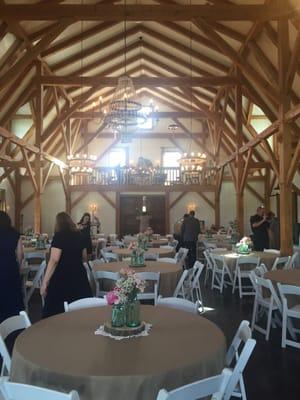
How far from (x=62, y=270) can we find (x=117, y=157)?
17.5 m

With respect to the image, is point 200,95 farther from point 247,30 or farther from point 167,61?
point 247,30

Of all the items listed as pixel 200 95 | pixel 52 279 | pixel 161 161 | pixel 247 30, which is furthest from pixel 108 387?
pixel 161 161

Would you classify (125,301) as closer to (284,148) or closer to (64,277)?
(64,277)

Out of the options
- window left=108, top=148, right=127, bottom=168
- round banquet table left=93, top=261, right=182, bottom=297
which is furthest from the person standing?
window left=108, top=148, right=127, bottom=168

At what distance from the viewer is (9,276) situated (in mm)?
4250

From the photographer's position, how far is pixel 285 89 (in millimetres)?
8930

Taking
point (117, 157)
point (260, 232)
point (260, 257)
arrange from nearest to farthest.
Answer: point (260, 257), point (260, 232), point (117, 157)

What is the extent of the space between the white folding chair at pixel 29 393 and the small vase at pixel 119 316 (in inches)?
40.3

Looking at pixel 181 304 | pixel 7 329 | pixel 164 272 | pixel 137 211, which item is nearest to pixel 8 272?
pixel 7 329

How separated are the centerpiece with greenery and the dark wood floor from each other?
166cm

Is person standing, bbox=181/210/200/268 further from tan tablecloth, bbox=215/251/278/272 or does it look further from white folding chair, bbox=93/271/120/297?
white folding chair, bbox=93/271/120/297

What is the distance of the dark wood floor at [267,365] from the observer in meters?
3.89

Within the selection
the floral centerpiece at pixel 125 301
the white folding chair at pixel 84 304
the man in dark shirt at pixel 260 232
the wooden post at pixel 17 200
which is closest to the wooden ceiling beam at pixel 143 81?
the man in dark shirt at pixel 260 232

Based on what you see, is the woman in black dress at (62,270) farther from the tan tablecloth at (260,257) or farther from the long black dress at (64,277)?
the tan tablecloth at (260,257)
